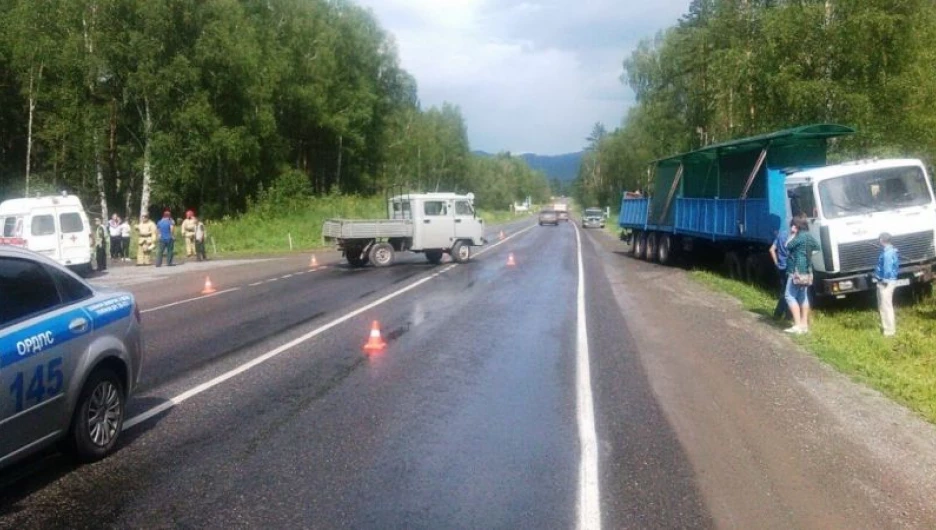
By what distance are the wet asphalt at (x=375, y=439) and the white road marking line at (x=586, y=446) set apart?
71mm

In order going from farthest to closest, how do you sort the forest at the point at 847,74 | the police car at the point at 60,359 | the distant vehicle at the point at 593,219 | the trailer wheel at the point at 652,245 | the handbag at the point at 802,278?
1. the distant vehicle at the point at 593,219
2. the trailer wheel at the point at 652,245
3. the forest at the point at 847,74
4. the handbag at the point at 802,278
5. the police car at the point at 60,359

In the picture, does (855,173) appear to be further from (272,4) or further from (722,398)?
(272,4)

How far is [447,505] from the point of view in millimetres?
5738

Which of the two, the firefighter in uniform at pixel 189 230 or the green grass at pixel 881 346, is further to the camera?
the firefighter in uniform at pixel 189 230

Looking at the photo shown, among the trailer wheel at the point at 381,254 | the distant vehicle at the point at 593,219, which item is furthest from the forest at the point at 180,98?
the distant vehicle at the point at 593,219

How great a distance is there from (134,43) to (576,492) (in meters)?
38.2

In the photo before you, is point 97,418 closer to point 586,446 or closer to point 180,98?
point 586,446

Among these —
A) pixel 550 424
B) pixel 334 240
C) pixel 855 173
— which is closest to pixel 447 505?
pixel 550 424

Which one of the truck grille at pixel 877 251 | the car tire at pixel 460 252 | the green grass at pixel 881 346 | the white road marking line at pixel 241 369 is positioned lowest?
the green grass at pixel 881 346

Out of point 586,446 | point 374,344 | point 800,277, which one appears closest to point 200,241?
point 374,344

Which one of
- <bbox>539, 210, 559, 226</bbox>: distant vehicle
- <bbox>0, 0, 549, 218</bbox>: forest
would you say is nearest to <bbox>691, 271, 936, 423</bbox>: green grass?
<bbox>0, 0, 549, 218</bbox>: forest

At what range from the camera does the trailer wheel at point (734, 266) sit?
22.9 metres

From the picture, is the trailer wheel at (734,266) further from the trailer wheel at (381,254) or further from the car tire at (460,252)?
the trailer wheel at (381,254)

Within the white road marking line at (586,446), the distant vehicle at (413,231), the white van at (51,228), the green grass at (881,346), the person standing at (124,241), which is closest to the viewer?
the white road marking line at (586,446)
